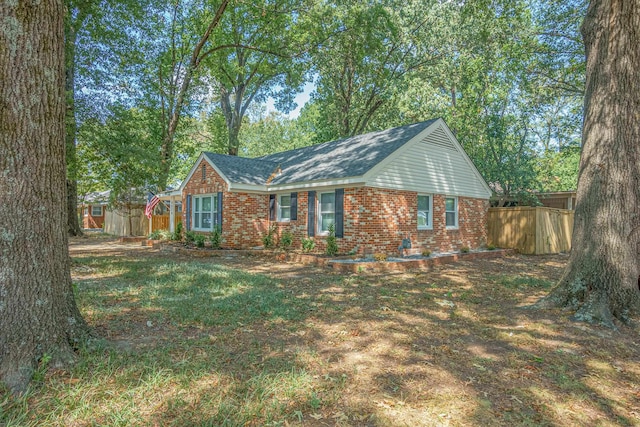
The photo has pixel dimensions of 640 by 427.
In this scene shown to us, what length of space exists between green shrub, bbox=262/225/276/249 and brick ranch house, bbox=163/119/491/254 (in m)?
0.21

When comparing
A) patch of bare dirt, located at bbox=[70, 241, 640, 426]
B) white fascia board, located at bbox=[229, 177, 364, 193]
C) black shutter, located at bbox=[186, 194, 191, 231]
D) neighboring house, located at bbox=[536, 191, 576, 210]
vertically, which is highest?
white fascia board, located at bbox=[229, 177, 364, 193]

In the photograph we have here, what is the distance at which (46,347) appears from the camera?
3.26 meters

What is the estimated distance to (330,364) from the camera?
3.64 m

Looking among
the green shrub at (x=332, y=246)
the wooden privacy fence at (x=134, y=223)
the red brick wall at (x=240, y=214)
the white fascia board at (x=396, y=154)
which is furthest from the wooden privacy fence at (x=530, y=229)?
the wooden privacy fence at (x=134, y=223)

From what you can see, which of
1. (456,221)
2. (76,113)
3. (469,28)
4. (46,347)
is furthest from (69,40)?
(469,28)

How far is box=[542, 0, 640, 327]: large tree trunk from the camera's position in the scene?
5227mm

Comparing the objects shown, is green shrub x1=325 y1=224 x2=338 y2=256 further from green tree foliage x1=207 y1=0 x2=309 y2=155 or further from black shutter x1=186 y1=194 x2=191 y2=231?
green tree foliage x1=207 y1=0 x2=309 y2=155

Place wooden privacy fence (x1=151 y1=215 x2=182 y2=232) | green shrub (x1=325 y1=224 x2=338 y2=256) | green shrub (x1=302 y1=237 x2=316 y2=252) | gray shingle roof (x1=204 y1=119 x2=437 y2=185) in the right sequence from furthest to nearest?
wooden privacy fence (x1=151 y1=215 x2=182 y2=232)
green shrub (x1=302 y1=237 x2=316 y2=252)
gray shingle roof (x1=204 y1=119 x2=437 y2=185)
green shrub (x1=325 y1=224 x2=338 y2=256)

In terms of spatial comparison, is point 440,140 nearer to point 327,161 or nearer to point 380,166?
point 380,166

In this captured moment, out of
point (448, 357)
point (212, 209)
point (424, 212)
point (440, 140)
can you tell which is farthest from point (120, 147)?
point (440, 140)

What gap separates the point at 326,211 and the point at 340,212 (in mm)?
890

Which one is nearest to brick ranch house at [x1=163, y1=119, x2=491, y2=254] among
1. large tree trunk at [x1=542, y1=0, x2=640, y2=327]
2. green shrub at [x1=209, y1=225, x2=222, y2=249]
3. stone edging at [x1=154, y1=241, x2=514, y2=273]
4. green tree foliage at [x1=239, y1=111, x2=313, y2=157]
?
green shrub at [x1=209, y1=225, x2=222, y2=249]

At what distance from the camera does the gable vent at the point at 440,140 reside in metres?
13.5

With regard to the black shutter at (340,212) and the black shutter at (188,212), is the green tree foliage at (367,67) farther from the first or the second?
the black shutter at (188,212)
